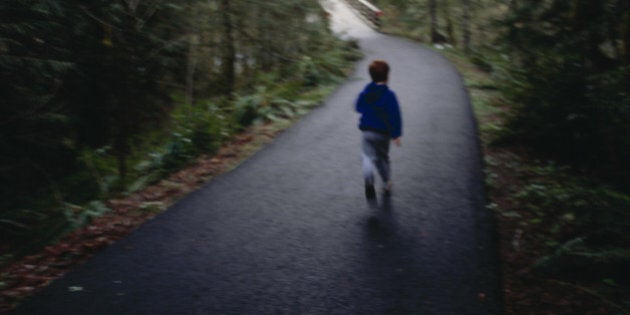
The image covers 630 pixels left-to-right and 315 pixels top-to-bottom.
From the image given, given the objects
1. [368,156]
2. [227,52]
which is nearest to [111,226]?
[368,156]

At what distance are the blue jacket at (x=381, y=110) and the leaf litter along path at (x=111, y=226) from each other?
119 inches

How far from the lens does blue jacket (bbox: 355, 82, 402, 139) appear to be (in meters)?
6.19

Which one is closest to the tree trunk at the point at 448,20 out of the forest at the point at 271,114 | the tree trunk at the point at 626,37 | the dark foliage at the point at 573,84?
the forest at the point at 271,114

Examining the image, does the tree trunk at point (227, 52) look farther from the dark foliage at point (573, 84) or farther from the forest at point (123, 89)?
the dark foliage at point (573, 84)

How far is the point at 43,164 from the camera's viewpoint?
12203mm

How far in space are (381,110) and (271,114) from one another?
549cm

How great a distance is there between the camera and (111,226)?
6.20 meters

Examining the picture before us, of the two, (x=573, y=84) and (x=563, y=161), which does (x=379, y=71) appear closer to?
(x=573, y=84)

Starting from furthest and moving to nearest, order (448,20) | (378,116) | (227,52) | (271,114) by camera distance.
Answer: (448,20)
(227,52)
(271,114)
(378,116)

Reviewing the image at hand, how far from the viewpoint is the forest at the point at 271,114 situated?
538cm

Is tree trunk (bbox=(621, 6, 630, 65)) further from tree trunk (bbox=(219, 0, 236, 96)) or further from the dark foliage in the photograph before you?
tree trunk (bbox=(219, 0, 236, 96))

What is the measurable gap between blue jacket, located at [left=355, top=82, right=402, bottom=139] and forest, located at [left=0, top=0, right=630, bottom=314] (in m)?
1.89

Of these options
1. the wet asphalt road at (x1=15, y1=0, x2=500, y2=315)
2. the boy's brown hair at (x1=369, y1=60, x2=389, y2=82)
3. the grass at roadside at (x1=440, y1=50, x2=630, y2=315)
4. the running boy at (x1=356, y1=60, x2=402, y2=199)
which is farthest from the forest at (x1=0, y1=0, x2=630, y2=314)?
the boy's brown hair at (x1=369, y1=60, x2=389, y2=82)

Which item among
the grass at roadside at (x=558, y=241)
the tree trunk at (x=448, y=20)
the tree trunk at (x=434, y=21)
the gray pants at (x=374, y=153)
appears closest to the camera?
the grass at roadside at (x=558, y=241)
